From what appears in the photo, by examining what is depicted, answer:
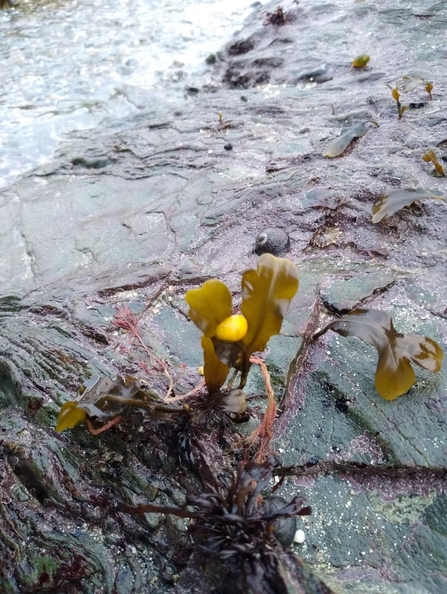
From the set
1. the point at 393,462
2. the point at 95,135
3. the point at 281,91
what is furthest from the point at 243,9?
the point at 393,462

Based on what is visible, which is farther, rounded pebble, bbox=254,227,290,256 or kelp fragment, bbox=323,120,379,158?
kelp fragment, bbox=323,120,379,158

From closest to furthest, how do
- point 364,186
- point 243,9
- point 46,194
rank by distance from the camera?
point 364,186 → point 46,194 → point 243,9

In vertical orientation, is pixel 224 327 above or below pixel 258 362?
above

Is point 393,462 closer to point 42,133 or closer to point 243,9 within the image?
point 42,133

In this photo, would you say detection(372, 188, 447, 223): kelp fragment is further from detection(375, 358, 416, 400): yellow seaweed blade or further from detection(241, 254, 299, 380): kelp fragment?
detection(241, 254, 299, 380): kelp fragment

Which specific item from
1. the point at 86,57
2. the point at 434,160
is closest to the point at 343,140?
the point at 434,160

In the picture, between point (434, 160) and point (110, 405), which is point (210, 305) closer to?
point (110, 405)

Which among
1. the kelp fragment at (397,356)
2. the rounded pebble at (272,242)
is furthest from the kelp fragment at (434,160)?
the kelp fragment at (397,356)

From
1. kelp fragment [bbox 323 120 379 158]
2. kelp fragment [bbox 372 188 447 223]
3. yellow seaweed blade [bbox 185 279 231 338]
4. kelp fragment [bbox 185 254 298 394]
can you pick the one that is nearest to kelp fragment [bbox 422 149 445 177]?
kelp fragment [bbox 372 188 447 223]
